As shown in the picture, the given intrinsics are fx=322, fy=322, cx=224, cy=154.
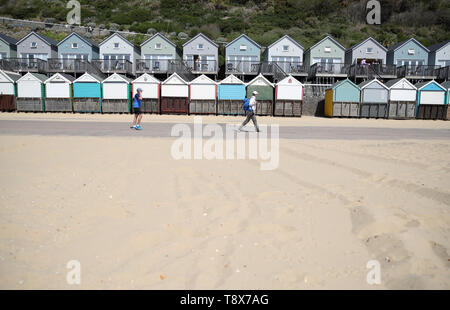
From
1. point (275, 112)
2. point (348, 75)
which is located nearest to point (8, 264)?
point (275, 112)

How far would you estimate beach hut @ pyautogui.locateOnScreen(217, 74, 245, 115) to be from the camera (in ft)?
100

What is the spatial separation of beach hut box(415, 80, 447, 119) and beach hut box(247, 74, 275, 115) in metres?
14.4

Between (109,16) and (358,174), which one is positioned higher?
(109,16)

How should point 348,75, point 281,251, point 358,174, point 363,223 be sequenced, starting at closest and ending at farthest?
point 281,251, point 363,223, point 358,174, point 348,75

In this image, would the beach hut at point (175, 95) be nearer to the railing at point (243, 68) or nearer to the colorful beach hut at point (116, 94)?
the colorful beach hut at point (116, 94)

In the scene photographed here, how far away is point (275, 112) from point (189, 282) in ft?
96.4

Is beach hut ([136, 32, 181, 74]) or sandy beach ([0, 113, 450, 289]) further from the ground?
beach hut ([136, 32, 181, 74])

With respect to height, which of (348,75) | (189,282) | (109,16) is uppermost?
(109,16)

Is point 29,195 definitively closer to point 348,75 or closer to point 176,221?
point 176,221

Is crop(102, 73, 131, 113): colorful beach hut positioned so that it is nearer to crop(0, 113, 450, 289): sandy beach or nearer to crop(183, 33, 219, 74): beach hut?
crop(183, 33, 219, 74): beach hut

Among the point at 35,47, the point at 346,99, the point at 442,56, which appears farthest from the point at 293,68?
the point at 35,47

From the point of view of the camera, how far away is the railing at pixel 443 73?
38812mm

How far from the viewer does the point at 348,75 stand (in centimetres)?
3981

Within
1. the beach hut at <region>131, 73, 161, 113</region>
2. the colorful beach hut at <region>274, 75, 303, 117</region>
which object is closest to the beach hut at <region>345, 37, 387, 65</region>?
the colorful beach hut at <region>274, 75, 303, 117</region>
